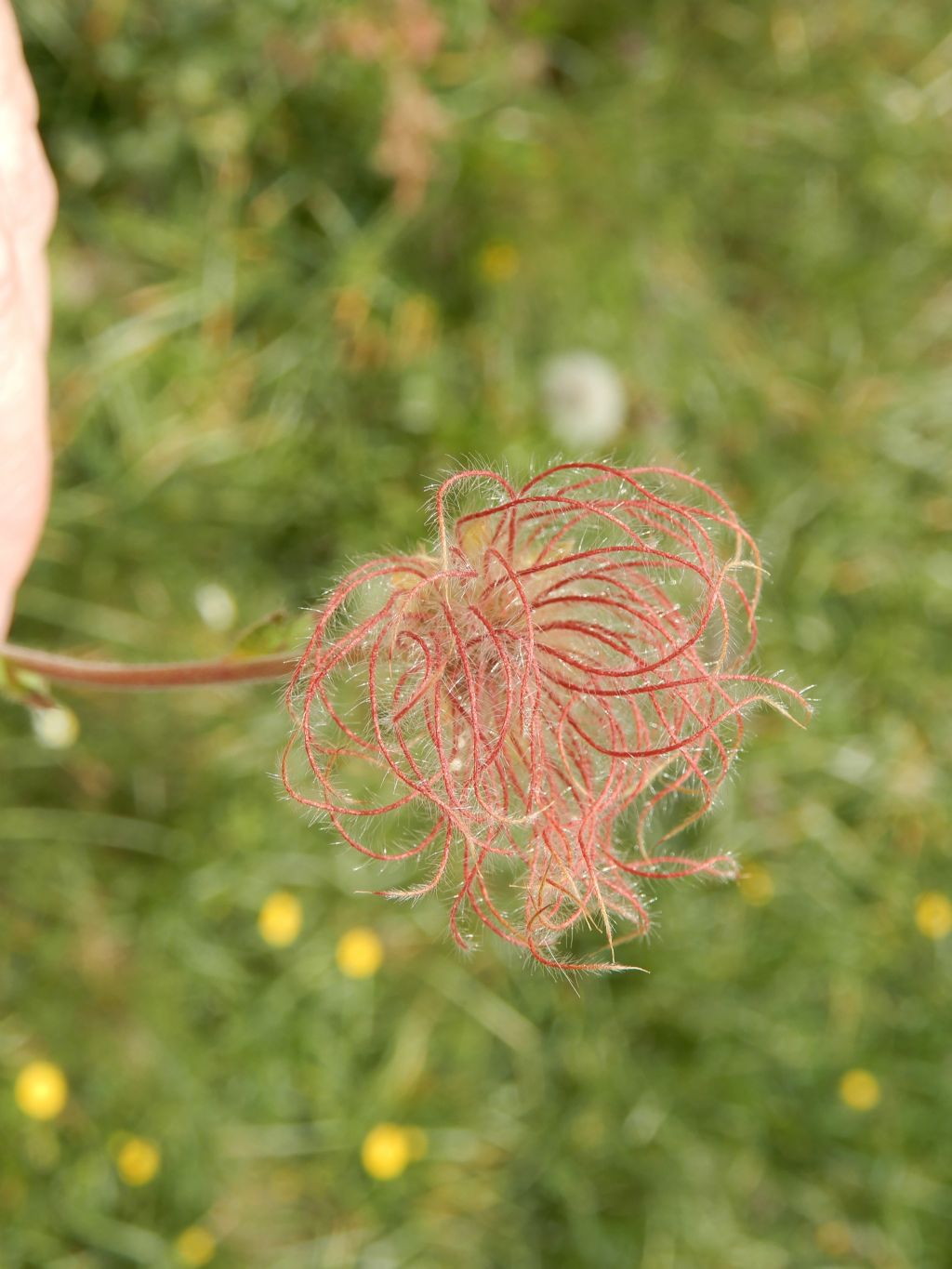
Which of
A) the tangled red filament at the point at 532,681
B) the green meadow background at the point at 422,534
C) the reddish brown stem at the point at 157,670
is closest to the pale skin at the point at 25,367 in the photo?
the reddish brown stem at the point at 157,670

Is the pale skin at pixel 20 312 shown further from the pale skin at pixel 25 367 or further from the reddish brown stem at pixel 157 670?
the reddish brown stem at pixel 157 670

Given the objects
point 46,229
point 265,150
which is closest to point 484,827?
point 46,229

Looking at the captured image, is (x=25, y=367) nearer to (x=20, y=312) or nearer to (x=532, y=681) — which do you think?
(x=20, y=312)

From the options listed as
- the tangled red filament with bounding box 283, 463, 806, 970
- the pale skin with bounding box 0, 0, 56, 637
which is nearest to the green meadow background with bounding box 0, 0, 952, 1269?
the pale skin with bounding box 0, 0, 56, 637

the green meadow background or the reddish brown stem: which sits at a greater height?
the reddish brown stem

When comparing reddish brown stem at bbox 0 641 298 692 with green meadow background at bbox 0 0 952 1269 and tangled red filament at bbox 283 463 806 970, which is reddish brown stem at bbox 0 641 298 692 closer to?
tangled red filament at bbox 283 463 806 970
